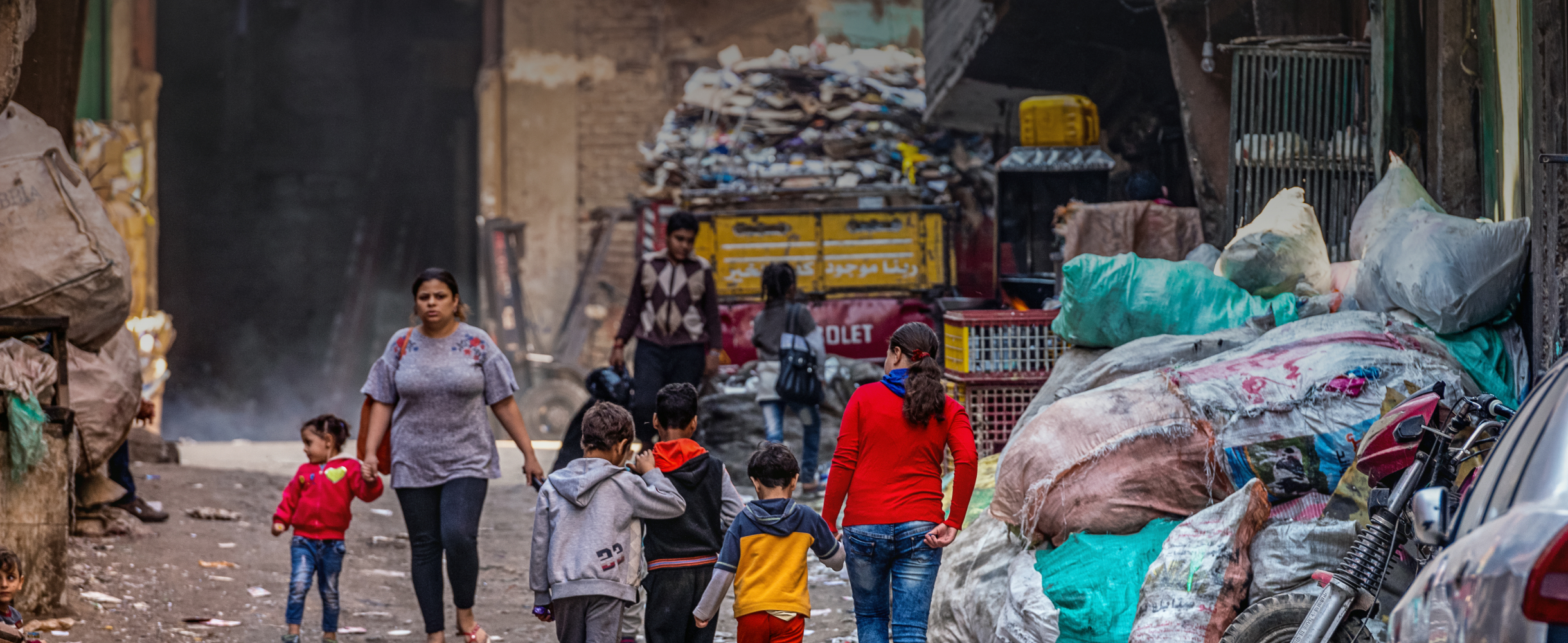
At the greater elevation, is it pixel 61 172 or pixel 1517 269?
pixel 61 172

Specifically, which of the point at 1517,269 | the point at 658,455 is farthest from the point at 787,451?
the point at 1517,269

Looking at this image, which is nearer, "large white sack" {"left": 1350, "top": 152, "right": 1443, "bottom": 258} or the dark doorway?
"large white sack" {"left": 1350, "top": 152, "right": 1443, "bottom": 258}

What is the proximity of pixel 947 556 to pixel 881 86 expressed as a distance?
1038 cm

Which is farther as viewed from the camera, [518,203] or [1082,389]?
[518,203]

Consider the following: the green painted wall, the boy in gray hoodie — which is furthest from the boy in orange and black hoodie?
the green painted wall

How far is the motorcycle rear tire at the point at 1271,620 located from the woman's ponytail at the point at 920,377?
0.99 metres

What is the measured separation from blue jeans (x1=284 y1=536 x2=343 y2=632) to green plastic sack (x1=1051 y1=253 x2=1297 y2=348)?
121 inches

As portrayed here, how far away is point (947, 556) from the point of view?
540 centimetres

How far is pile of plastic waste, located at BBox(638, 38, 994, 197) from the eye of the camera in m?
13.7

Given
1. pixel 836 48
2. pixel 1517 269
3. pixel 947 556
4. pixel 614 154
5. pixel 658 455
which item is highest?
pixel 836 48

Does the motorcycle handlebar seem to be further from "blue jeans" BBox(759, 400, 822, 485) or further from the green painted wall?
the green painted wall

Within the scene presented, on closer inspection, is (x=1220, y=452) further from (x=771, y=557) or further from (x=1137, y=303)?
(x=771, y=557)

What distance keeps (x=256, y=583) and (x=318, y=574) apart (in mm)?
1413

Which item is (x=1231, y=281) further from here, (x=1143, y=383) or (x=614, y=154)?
(x=614, y=154)
